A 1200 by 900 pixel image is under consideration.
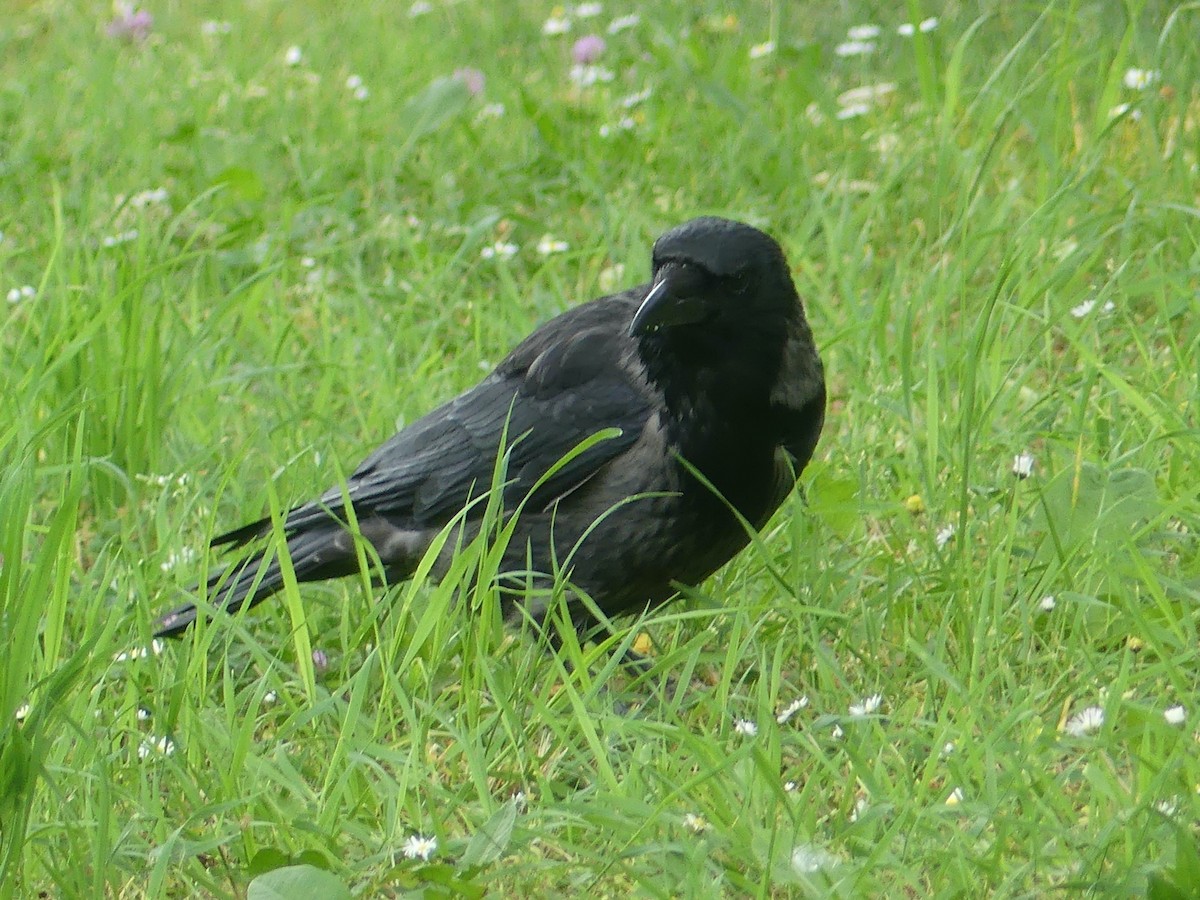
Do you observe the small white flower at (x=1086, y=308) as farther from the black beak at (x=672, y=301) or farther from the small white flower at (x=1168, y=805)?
the small white flower at (x=1168, y=805)

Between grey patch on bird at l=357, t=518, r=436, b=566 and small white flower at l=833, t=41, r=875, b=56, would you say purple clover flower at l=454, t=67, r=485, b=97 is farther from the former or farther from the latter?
grey patch on bird at l=357, t=518, r=436, b=566

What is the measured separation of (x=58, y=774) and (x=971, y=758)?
4.52 ft

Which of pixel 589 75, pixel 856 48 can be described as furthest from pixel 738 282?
pixel 589 75

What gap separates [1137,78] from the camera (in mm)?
4816

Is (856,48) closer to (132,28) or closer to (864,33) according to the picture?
(864,33)

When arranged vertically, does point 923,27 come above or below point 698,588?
above

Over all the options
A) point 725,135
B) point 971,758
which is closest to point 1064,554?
point 971,758

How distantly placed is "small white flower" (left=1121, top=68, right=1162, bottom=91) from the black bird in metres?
1.82

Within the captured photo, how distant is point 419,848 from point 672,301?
44.4 inches

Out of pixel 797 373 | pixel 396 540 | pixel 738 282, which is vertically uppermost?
pixel 738 282

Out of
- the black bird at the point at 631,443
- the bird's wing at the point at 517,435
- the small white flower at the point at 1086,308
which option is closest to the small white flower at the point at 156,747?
the black bird at the point at 631,443

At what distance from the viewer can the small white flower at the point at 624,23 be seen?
20.7 ft

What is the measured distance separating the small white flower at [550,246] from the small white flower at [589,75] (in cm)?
93

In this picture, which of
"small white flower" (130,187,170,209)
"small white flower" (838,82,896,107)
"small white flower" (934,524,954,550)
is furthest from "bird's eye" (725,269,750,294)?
"small white flower" (130,187,170,209)
